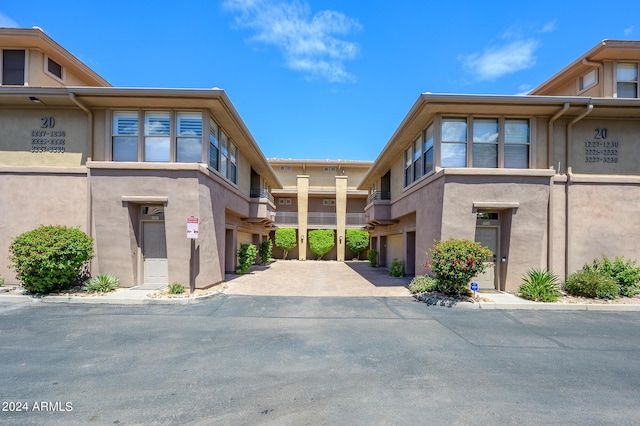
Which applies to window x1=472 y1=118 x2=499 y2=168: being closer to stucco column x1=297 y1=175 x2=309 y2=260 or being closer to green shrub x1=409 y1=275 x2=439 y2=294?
green shrub x1=409 y1=275 x2=439 y2=294

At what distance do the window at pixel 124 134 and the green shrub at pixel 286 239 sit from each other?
18.6 m

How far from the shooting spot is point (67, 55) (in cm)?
1298

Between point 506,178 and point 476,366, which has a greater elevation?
point 506,178

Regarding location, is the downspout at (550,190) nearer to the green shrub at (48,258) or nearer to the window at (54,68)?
the green shrub at (48,258)

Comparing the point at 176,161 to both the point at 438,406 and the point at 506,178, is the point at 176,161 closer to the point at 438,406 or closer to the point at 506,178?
the point at 438,406

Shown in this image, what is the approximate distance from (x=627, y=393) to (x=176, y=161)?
482 inches

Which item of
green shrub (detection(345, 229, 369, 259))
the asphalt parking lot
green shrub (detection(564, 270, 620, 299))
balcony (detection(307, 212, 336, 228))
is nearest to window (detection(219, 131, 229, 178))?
the asphalt parking lot

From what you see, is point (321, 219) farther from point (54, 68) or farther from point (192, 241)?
point (54, 68)

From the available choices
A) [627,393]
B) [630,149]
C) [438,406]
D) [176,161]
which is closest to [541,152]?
[630,149]

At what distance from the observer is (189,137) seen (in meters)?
11.0

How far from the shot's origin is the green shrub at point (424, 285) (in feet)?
34.7

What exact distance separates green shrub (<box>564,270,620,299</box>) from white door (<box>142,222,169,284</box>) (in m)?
14.0

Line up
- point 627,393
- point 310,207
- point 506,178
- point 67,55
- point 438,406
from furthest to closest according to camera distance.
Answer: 1. point 310,207
2. point 67,55
3. point 506,178
4. point 627,393
5. point 438,406

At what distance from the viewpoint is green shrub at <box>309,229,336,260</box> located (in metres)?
28.5
